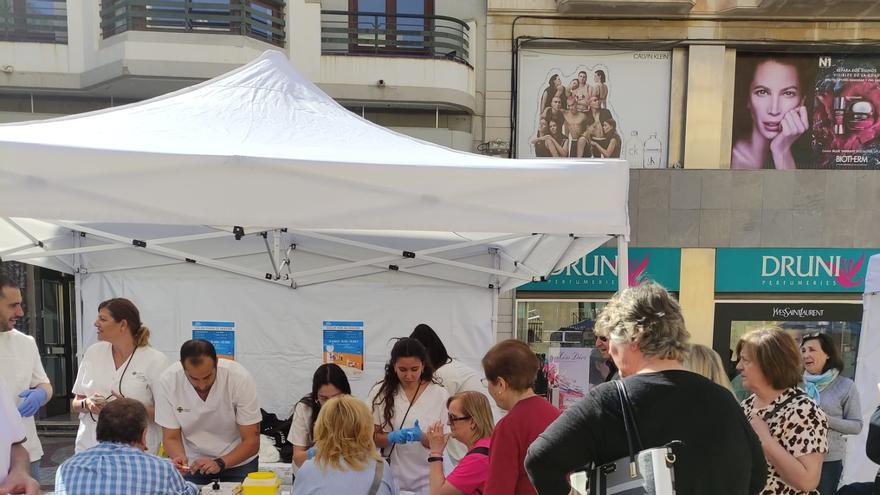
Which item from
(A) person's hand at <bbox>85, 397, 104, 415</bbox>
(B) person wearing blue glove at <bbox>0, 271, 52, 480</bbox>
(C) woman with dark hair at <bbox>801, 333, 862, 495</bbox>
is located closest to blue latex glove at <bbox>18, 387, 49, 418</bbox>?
(B) person wearing blue glove at <bbox>0, 271, 52, 480</bbox>

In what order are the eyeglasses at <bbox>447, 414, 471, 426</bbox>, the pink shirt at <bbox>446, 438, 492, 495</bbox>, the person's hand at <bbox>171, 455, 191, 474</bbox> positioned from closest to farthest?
the pink shirt at <bbox>446, 438, 492, 495</bbox> → the eyeglasses at <bbox>447, 414, 471, 426</bbox> → the person's hand at <bbox>171, 455, 191, 474</bbox>

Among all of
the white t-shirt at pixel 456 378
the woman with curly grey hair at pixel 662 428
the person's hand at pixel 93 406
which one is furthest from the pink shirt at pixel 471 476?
the person's hand at pixel 93 406

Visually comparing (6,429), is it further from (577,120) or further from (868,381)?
(577,120)

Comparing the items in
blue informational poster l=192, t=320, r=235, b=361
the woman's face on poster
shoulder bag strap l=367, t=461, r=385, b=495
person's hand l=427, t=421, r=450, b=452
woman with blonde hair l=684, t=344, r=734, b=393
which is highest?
the woman's face on poster

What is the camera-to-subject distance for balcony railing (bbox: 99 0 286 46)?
813 cm

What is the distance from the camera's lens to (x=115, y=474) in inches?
80.9

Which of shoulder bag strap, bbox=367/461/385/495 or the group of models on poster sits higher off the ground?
the group of models on poster

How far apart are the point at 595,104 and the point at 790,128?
3.30m

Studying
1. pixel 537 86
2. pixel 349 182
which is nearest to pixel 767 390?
pixel 349 182

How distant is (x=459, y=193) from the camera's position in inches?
103

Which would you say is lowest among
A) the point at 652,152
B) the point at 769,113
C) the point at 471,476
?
Answer: the point at 471,476

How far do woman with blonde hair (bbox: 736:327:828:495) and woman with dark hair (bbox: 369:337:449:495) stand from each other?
1.68 m

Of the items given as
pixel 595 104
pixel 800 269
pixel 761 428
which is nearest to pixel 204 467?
pixel 761 428

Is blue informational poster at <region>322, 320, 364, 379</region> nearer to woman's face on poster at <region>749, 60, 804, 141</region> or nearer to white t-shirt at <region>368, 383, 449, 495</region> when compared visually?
white t-shirt at <region>368, 383, 449, 495</region>
